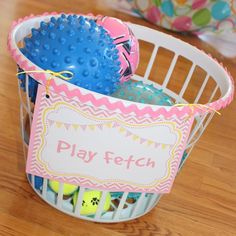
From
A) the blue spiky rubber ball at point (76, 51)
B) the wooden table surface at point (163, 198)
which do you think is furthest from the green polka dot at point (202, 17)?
the blue spiky rubber ball at point (76, 51)

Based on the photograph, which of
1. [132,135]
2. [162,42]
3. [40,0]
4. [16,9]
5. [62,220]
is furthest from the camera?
[40,0]

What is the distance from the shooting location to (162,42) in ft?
3.20

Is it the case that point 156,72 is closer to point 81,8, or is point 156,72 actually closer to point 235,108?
point 235,108

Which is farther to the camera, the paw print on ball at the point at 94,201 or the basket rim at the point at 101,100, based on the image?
the paw print on ball at the point at 94,201

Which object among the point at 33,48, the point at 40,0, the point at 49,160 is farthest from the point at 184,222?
the point at 40,0

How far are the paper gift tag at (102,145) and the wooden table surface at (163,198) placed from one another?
0.11 meters

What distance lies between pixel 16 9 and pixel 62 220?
42.5 inches

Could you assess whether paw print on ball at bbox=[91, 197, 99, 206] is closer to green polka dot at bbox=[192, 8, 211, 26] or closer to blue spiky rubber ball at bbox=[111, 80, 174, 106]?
blue spiky rubber ball at bbox=[111, 80, 174, 106]

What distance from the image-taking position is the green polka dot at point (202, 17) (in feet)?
5.75

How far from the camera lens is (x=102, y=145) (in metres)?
0.68

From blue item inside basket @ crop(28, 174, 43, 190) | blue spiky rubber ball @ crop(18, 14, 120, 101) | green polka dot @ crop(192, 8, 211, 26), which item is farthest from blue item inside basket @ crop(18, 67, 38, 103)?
green polka dot @ crop(192, 8, 211, 26)

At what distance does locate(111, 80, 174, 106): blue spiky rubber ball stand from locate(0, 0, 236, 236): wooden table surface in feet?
0.73

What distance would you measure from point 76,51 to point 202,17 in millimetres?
1191

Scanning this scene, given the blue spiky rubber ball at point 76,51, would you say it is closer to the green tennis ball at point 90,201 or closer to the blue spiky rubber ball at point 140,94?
the blue spiky rubber ball at point 140,94
